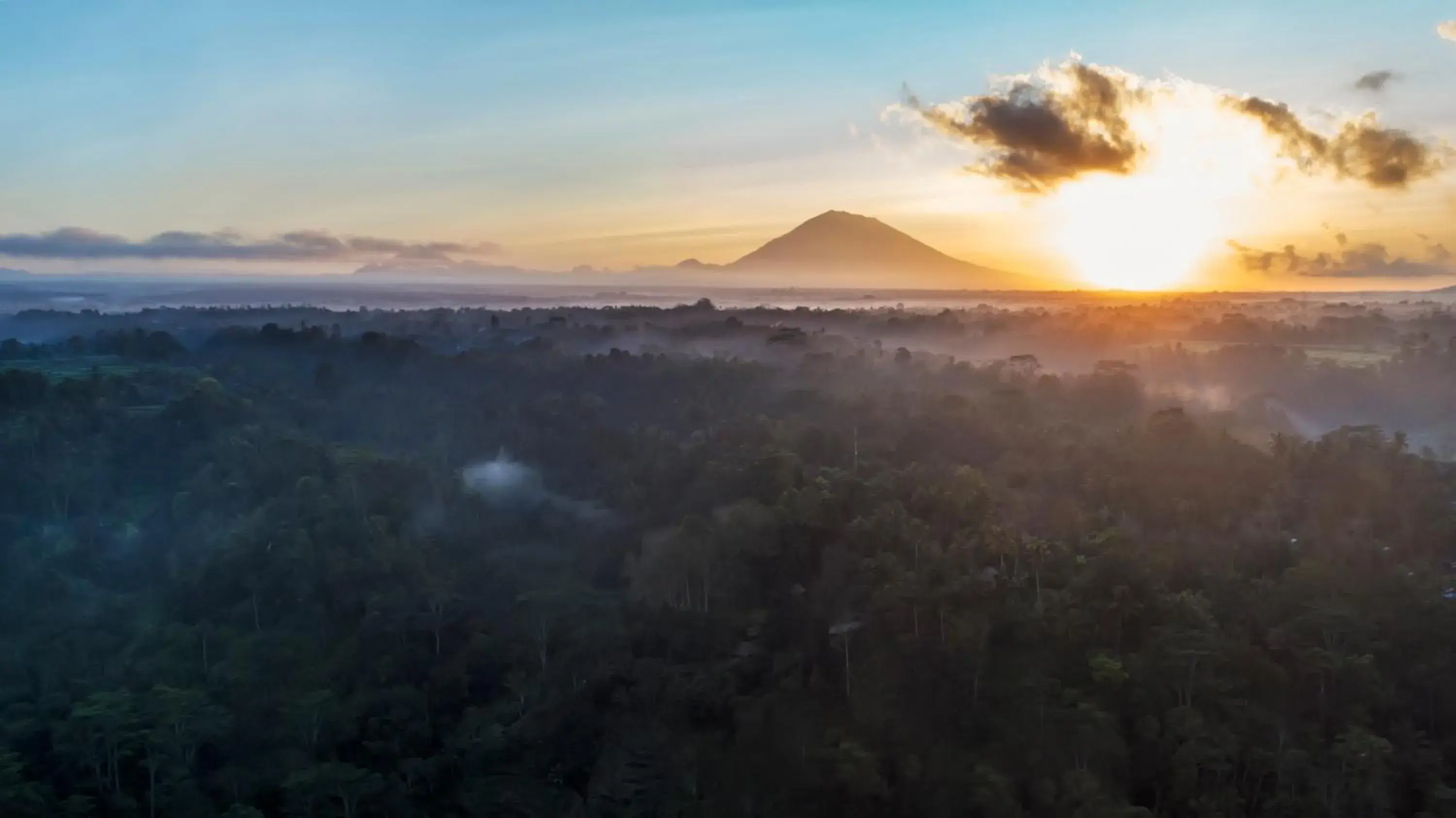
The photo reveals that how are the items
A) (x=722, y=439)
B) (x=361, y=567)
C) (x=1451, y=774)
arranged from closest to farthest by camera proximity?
(x=1451, y=774) < (x=361, y=567) < (x=722, y=439)

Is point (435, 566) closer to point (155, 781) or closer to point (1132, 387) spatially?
point (155, 781)

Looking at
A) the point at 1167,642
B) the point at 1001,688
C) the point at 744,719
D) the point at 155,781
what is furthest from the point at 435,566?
the point at 1167,642

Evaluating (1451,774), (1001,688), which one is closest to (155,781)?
(1001,688)

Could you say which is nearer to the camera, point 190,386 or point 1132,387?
point 190,386

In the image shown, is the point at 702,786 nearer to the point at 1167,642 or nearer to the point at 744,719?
the point at 744,719

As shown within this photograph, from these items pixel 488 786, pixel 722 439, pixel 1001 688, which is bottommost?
pixel 488 786

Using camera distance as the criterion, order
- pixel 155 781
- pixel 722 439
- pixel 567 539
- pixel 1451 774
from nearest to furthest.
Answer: pixel 1451 774 < pixel 155 781 < pixel 567 539 < pixel 722 439

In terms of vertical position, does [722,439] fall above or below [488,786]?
above

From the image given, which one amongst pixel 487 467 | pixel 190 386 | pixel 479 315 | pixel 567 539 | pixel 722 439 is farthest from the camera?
pixel 479 315

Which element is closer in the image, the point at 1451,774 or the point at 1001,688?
the point at 1451,774
